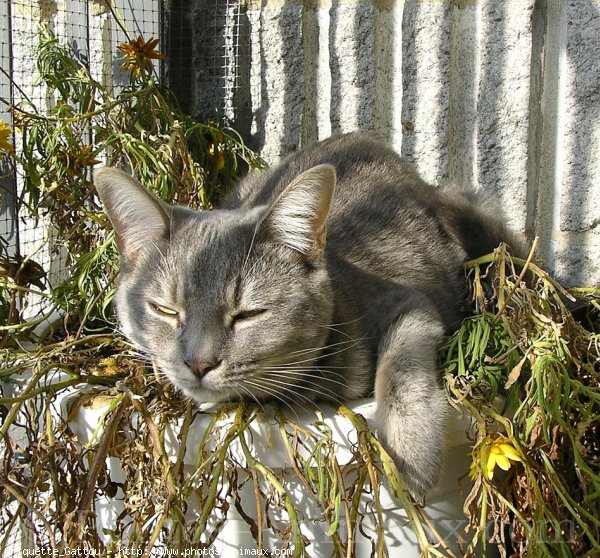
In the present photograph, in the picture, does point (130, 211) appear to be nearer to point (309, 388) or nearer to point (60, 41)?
point (309, 388)

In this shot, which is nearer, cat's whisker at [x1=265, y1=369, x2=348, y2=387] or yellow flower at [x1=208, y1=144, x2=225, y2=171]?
cat's whisker at [x1=265, y1=369, x2=348, y2=387]

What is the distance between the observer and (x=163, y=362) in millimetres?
1479

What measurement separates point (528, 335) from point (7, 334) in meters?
1.27

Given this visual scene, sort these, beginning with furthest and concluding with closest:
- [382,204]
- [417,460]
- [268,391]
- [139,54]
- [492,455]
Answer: [139,54], [382,204], [268,391], [417,460], [492,455]

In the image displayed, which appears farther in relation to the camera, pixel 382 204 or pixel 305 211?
pixel 382 204

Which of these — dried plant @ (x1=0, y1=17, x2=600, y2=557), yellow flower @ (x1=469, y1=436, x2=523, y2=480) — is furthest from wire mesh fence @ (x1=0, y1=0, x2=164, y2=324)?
yellow flower @ (x1=469, y1=436, x2=523, y2=480)

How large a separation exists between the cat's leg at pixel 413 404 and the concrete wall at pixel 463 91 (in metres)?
0.89

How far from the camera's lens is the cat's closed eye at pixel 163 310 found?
1518 mm

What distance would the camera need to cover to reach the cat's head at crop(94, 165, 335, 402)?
1446 millimetres

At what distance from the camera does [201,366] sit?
1.41m

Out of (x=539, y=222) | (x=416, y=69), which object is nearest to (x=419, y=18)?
(x=416, y=69)

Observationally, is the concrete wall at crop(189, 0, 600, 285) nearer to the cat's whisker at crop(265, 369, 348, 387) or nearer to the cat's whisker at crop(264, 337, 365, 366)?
the cat's whisker at crop(264, 337, 365, 366)

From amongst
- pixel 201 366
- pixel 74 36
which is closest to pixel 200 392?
pixel 201 366

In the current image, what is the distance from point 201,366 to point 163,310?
184 millimetres
